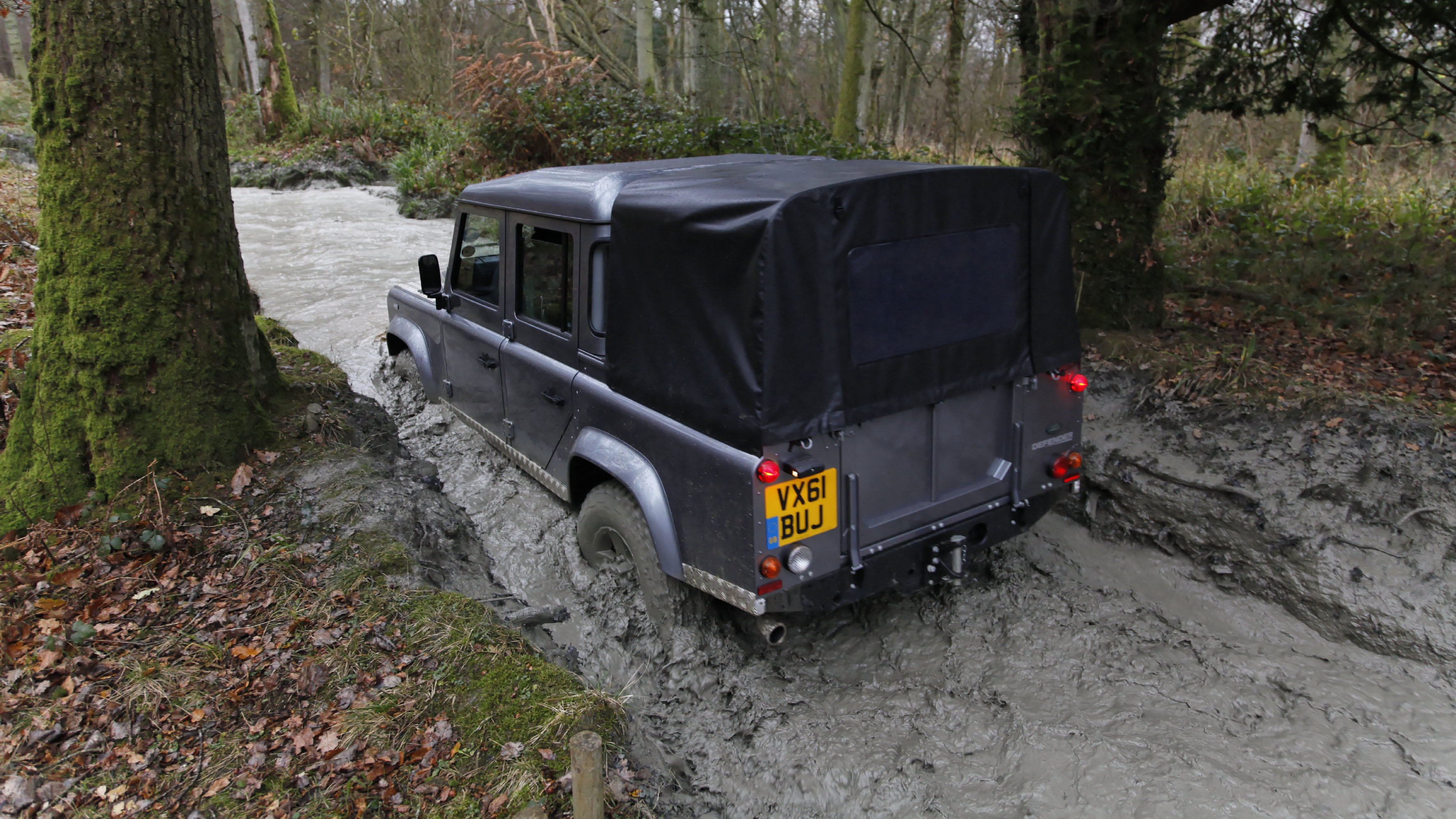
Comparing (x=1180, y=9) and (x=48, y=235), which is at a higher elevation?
(x=1180, y=9)

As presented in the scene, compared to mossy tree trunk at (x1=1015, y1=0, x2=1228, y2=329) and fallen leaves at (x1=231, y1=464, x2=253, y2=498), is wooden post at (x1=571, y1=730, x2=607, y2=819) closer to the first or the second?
fallen leaves at (x1=231, y1=464, x2=253, y2=498)

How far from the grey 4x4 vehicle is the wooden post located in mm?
950

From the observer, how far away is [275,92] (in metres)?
18.8

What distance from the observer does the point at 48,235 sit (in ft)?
14.1

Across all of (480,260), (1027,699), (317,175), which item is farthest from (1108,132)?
(317,175)

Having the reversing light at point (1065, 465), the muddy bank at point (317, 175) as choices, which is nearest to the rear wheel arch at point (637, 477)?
the reversing light at point (1065, 465)

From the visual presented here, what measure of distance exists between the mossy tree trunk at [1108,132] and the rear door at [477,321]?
13.2 feet

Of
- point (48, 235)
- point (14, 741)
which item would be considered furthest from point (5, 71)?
point (14, 741)

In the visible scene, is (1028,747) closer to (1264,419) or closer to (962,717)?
(962,717)

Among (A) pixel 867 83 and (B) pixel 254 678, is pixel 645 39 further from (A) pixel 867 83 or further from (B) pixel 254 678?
(B) pixel 254 678

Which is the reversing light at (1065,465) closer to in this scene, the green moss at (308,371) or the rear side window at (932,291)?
the rear side window at (932,291)

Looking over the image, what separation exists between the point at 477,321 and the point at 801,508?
2779 mm

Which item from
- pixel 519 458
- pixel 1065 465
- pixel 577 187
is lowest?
pixel 519 458

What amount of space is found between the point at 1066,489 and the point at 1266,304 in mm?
4114
